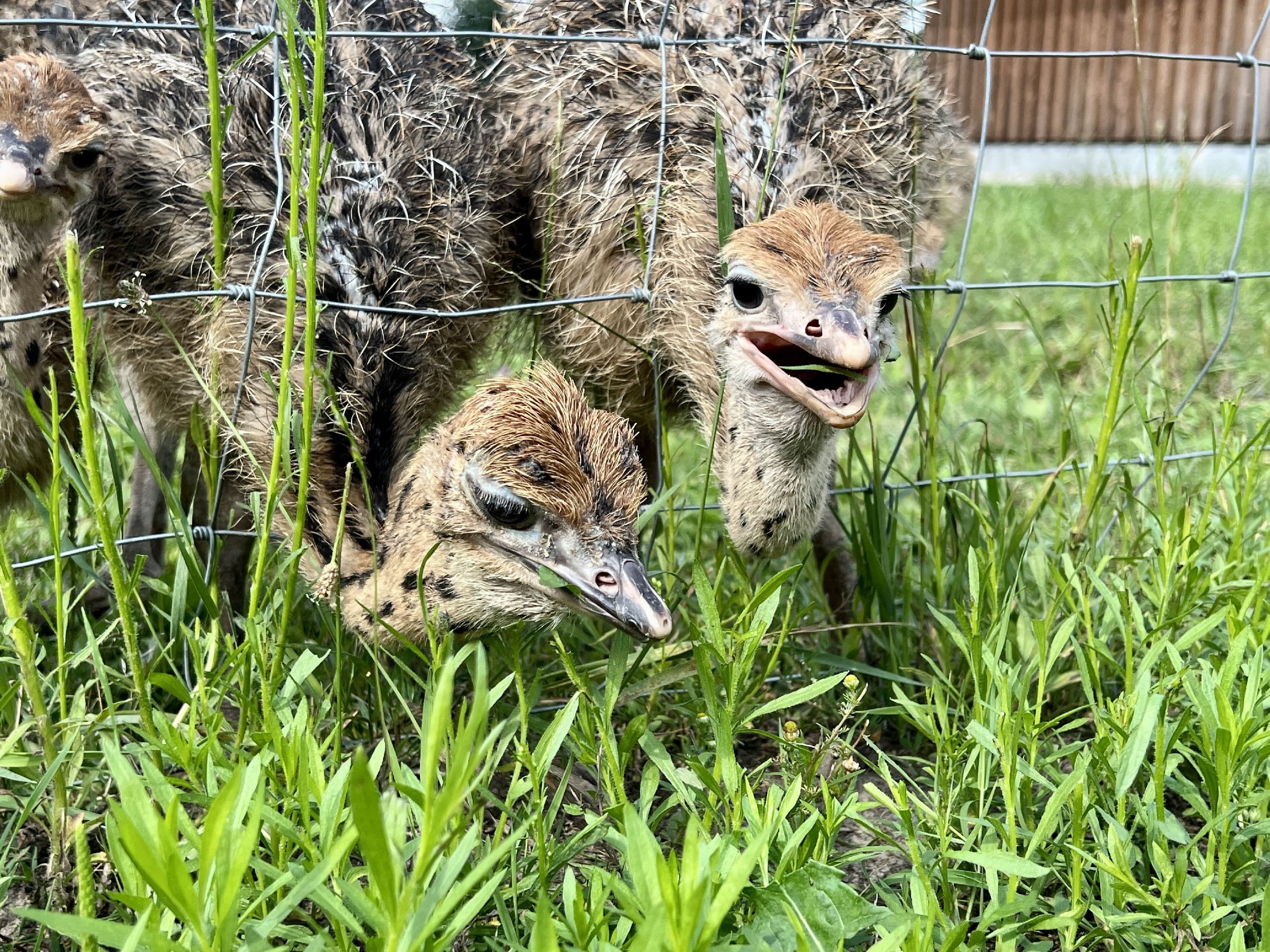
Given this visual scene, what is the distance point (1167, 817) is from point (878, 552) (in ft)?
3.87

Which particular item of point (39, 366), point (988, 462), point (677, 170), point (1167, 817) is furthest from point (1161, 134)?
point (39, 366)

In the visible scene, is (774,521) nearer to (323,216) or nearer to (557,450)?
(557,450)

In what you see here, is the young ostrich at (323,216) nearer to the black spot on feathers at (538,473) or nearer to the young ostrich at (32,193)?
the young ostrich at (32,193)

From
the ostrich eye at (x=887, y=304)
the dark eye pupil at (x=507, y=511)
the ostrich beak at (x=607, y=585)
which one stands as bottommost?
the ostrich beak at (x=607, y=585)

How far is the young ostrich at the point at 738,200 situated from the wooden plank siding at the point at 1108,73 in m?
8.92

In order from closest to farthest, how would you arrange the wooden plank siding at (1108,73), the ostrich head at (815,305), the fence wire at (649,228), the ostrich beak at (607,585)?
1. the ostrich beak at (607,585)
2. the ostrich head at (815,305)
3. the fence wire at (649,228)
4. the wooden plank siding at (1108,73)

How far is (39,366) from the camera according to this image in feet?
9.86

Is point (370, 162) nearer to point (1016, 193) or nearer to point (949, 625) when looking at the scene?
→ point (949, 625)

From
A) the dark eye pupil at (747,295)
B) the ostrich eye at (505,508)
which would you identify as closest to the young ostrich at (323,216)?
the ostrich eye at (505,508)

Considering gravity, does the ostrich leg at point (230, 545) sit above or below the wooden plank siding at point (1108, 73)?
below

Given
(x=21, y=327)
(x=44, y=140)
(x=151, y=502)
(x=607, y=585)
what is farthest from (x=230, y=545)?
(x=607, y=585)

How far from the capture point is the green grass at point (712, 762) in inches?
63.3

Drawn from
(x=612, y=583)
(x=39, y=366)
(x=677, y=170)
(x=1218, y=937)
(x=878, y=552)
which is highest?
(x=677, y=170)

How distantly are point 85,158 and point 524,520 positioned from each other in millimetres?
1512
